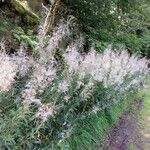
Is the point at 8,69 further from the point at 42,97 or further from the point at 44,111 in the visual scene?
the point at 42,97

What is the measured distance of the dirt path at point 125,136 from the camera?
841cm

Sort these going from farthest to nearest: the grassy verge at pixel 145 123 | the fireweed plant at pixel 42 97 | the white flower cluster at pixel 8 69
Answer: the grassy verge at pixel 145 123 → the fireweed plant at pixel 42 97 → the white flower cluster at pixel 8 69

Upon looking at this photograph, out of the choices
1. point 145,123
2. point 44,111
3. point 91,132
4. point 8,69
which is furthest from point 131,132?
point 8,69

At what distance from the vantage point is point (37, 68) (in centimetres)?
562

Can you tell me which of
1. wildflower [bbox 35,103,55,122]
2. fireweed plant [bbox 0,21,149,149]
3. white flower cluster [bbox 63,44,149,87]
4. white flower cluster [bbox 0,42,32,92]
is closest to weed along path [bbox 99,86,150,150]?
fireweed plant [bbox 0,21,149,149]

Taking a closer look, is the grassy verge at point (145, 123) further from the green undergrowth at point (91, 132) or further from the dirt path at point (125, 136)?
the green undergrowth at point (91, 132)

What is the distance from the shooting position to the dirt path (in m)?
8.41

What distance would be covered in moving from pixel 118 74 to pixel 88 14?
3671mm

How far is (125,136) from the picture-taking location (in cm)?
937

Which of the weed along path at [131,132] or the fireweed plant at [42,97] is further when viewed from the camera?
the weed along path at [131,132]

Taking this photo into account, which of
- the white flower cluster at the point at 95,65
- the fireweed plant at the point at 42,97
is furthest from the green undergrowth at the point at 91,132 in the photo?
the white flower cluster at the point at 95,65

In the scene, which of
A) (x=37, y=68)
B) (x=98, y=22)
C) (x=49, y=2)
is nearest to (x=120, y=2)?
(x=98, y=22)

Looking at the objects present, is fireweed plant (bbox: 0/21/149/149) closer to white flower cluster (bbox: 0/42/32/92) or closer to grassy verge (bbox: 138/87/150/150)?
white flower cluster (bbox: 0/42/32/92)

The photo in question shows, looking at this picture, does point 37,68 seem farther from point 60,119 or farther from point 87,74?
point 87,74
